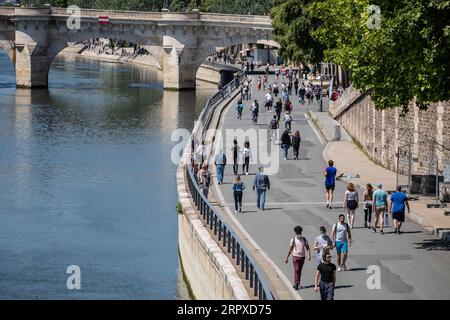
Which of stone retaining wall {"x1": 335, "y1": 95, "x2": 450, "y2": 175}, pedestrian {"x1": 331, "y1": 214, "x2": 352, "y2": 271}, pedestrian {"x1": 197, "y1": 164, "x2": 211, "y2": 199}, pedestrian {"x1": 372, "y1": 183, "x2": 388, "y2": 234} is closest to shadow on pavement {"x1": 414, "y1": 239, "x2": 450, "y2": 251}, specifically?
pedestrian {"x1": 372, "y1": 183, "x2": 388, "y2": 234}

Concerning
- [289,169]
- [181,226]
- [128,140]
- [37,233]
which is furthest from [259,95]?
[181,226]

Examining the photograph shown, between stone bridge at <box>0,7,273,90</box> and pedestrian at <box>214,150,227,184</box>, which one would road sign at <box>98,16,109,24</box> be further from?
pedestrian at <box>214,150,227,184</box>

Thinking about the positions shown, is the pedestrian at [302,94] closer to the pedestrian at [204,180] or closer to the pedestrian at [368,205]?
the pedestrian at [204,180]

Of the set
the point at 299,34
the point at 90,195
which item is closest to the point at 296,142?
the point at 90,195

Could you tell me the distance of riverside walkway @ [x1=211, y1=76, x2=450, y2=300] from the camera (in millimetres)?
27453

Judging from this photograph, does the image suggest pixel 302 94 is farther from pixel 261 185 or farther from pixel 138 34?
pixel 138 34

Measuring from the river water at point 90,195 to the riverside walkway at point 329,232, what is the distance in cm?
329

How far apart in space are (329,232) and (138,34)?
86959 millimetres

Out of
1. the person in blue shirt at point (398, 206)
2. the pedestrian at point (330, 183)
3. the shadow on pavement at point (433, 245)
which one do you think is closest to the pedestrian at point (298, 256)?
the shadow on pavement at point (433, 245)

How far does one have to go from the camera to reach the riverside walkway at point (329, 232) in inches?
1081

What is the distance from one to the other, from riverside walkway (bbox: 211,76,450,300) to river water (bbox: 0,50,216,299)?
3.29 m

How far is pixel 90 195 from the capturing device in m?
53.7

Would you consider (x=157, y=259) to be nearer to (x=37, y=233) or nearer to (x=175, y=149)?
(x=37, y=233)

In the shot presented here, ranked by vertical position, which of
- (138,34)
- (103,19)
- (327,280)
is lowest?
(327,280)
